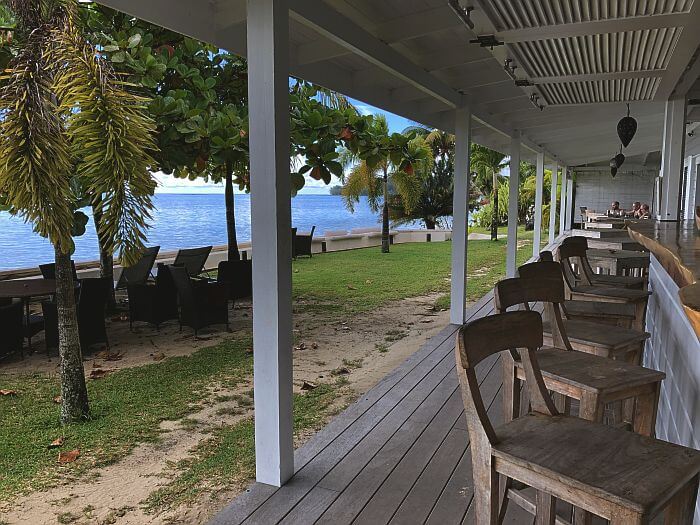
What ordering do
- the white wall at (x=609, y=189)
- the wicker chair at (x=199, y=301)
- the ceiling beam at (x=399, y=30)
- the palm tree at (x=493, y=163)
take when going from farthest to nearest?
the palm tree at (x=493, y=163) < the white wall at (x=609, y=189) < the wicker chair at (x=199, y=301) < the ceiling beam at (x=399, y=30)

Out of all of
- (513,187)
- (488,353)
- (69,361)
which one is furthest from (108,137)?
(513,187)

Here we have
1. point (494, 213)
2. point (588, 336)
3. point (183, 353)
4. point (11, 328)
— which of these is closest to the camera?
point (588, 336)

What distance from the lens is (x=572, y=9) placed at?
3.12 m

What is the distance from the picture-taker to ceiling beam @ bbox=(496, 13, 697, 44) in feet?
10.5

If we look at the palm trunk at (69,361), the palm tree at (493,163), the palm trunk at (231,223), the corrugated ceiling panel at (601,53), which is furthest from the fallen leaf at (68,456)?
the palm tree at (493,163)

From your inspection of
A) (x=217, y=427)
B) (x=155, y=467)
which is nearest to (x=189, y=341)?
(x=217, y=427)

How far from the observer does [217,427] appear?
4.04 metres

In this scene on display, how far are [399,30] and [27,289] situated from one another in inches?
188

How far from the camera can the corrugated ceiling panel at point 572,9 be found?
301cm

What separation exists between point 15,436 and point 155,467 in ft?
4.13

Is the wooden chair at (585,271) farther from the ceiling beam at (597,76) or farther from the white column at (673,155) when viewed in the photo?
the white column at (673,155)

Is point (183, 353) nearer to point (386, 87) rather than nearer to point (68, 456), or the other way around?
point (68, 456)

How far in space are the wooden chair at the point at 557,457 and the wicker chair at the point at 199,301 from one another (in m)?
5.26

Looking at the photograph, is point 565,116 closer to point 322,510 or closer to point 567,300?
point 567,300
